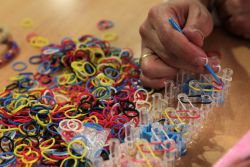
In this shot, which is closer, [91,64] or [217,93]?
[217,93]

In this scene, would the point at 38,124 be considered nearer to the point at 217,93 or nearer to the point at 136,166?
the point at 136,166

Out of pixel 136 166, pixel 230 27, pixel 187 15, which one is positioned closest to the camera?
pixel 136 166

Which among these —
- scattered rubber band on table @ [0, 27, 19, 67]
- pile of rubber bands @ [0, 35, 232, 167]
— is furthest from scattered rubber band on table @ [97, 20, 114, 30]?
scattered rubber band on table @ [0, 27, 19, 67]

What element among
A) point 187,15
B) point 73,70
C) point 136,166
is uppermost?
point 187,15

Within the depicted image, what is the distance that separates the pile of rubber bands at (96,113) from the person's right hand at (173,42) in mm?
30

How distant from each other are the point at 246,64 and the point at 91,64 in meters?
0.36

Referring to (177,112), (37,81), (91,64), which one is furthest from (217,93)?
(37,81)

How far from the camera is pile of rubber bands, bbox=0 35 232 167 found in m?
0.61

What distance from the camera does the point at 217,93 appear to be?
0.70 metres

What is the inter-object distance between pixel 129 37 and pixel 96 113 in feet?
1.06

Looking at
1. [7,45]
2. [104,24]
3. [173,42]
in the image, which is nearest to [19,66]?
[7,45]

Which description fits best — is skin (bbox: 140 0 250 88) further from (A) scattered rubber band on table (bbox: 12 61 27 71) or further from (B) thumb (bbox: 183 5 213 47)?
(A) scattered rubber band on table (bbox: 12 61 27 71)

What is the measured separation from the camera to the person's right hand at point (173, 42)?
0.70m

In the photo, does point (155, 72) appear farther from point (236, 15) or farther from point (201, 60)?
point (236, 15)
